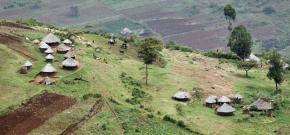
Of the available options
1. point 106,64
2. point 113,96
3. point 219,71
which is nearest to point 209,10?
point 219,71

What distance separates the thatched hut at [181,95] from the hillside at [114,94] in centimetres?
78

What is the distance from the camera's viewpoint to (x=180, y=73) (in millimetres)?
62688

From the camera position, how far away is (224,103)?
164 feet

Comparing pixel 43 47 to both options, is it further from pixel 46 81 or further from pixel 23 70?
pixel 46 81

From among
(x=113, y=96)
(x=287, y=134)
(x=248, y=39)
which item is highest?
(x=248, y=39)

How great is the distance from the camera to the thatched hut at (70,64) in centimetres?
5041

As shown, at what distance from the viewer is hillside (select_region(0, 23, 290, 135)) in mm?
39000

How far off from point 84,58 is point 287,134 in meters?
25.8

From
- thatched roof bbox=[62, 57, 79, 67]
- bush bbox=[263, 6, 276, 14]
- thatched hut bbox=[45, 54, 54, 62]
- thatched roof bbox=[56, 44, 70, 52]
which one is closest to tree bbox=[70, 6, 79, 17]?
bush bbox=[263, 6, 276, 14]

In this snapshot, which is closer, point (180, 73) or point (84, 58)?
point (84, 58)

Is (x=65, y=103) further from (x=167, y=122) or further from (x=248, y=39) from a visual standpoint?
(x=248, y=39)

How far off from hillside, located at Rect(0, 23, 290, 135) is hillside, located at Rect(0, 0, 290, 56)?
67.6 meters

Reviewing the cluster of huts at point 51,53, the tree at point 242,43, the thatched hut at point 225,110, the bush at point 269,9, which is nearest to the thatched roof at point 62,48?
the cluster of huts at point 51,53

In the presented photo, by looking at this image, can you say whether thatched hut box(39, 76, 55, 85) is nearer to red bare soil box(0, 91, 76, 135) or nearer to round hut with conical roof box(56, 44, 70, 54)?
red bare soil box(0, 91, 76, 135)
